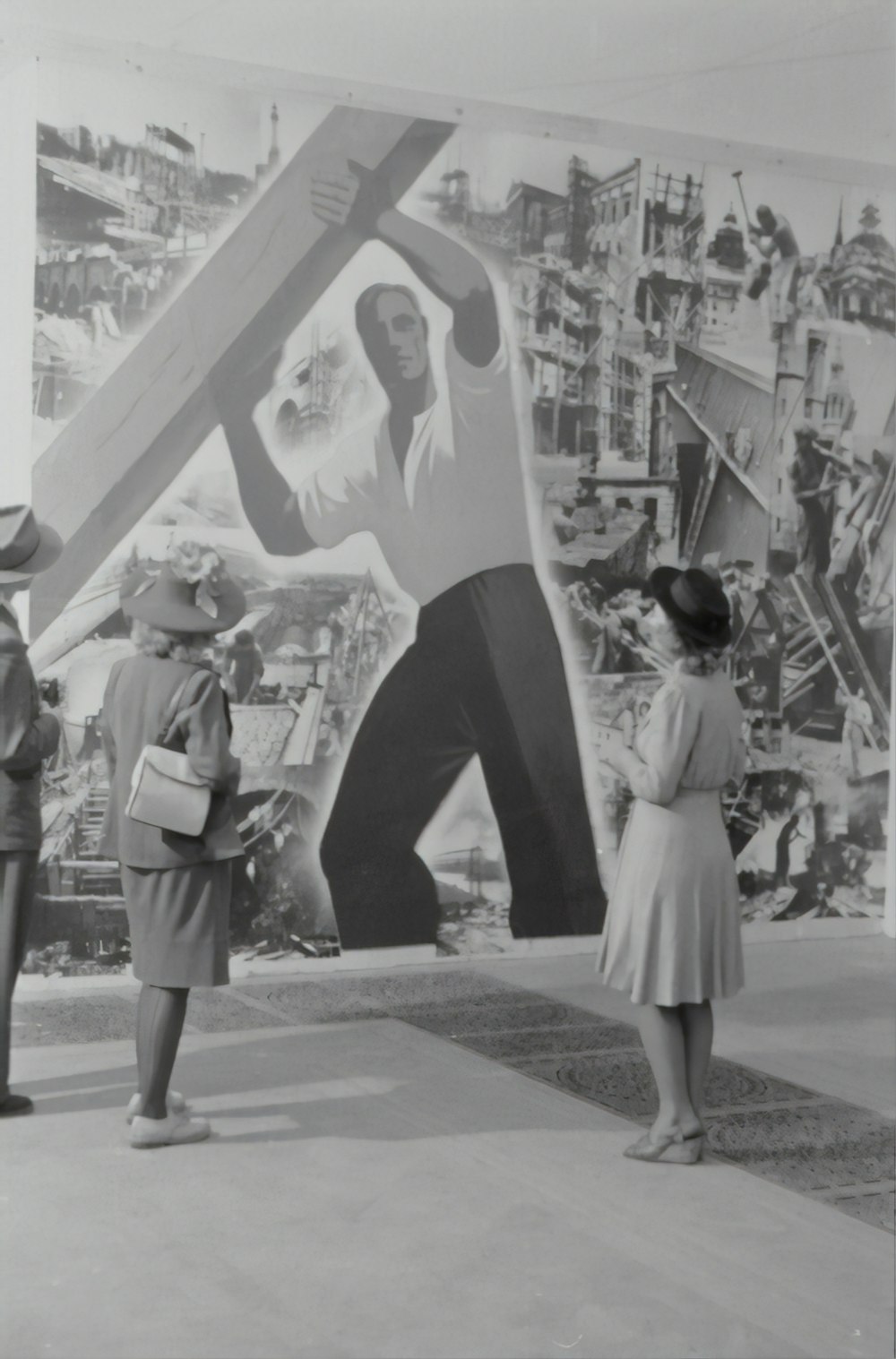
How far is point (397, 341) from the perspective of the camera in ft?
17.5

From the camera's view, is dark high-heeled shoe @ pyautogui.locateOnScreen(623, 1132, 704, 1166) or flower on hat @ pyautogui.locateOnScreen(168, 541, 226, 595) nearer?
dark high-heeled shoe @ pyautogui.locateOnScreen(623, 1132, 704, 1166)

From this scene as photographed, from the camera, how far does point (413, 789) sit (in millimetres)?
5352

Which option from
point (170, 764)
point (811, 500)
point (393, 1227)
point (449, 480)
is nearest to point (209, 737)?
point (170, 764)

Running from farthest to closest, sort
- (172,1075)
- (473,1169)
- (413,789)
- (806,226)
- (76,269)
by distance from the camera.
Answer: (806,226) < (413,789) < (76,269) < (172,1075) < (473,1169)

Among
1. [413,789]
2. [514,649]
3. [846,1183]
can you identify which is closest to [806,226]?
[514,649]

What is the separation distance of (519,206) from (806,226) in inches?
50.2

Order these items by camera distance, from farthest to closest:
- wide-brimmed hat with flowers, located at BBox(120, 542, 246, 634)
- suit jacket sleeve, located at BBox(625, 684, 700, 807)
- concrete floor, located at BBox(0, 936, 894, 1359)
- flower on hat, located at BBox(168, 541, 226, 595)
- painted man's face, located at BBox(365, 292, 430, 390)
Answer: painted man's face, located at BBox(365, 292, 430, 390) < flower on hat, located at BBox(168, 541, 226, 595) < wide-brimmed hat with flowers, located at BBox(120, 542, 246, 634) < suit jacket sleeve, located at BBox(625, 684, 700, 807) < concrete floor, located at BBox(0, 936, 894, 1359)

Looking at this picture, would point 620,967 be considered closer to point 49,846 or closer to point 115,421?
point 49,846

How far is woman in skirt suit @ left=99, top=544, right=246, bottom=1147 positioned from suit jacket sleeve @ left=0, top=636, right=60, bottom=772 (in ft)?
A: 0.75

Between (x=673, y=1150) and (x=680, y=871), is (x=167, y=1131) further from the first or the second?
(x=680, y=871)

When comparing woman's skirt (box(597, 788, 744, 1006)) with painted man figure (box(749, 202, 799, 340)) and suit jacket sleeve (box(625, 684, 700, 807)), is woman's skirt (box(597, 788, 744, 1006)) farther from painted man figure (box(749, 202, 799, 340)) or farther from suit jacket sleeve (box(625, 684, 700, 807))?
painted man figure (box(749, 202, 799, 340))

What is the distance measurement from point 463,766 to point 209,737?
222 cm

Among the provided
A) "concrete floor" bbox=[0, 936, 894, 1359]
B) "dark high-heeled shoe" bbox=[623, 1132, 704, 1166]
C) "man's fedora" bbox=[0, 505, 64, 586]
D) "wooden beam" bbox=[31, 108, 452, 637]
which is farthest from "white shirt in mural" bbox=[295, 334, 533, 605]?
"dark high-heeled shoe" bbox=[623, 1132, 704, 1166]

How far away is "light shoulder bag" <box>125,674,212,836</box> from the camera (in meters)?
3.28
